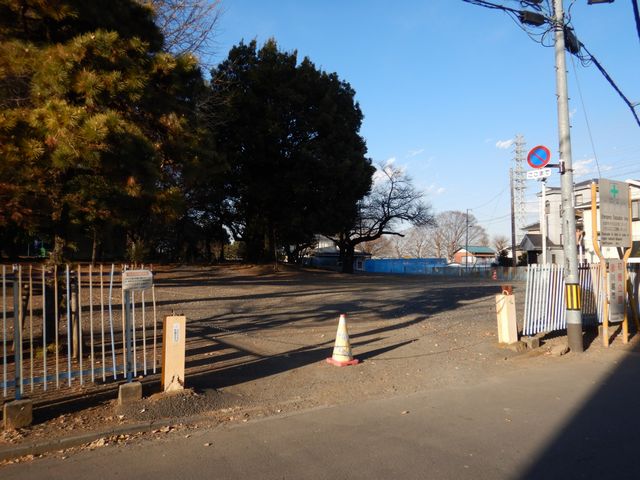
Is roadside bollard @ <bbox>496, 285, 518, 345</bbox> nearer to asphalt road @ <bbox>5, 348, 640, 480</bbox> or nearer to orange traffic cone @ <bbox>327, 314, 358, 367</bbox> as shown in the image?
asphalt road @ <bbox>5, 348, 640, 480</bbox>

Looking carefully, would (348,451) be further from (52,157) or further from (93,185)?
(93,185)

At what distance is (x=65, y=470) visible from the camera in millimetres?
4656

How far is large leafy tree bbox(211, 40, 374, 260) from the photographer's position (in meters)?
31.5

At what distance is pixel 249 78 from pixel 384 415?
2907 centimetres

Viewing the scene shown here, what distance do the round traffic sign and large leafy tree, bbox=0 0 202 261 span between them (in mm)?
7460

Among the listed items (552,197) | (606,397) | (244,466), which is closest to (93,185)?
(244,466)

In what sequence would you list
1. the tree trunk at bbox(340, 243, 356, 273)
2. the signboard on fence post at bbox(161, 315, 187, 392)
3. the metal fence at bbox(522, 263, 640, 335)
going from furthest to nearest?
the tree trunk at bbox(340, 243, 356, 273)
the metal fence at bbox(522, 263, 640, 335)
the signboard on fence post at bbox(161, 315, 187, 392)

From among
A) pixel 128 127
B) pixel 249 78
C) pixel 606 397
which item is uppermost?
pixel 249 78

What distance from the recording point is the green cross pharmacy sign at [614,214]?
11320 millimetres

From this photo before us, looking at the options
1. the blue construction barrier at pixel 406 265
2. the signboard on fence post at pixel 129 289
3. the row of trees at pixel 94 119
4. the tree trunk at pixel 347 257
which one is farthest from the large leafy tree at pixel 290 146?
the blue construction barrier at pixel 406 265

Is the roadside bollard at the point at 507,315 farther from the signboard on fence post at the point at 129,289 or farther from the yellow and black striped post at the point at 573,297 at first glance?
the signboard on fence post at the point at 129,289

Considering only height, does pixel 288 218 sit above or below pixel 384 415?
above

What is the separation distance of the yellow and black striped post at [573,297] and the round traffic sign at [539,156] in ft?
9.10

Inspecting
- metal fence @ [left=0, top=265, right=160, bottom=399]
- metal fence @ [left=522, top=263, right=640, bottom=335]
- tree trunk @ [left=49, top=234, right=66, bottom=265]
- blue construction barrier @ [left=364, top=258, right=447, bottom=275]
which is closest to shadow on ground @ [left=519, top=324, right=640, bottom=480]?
metal fence @ [left=522, top=263, right=640, bottom=335]
